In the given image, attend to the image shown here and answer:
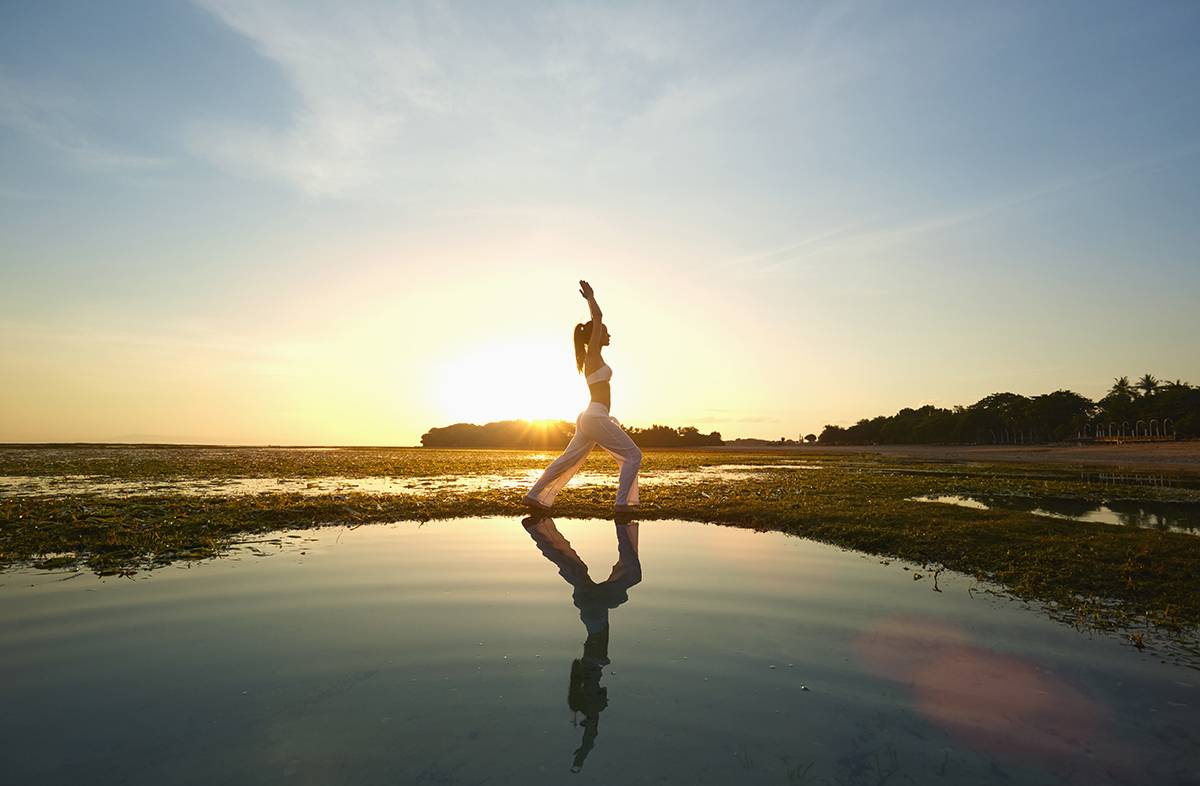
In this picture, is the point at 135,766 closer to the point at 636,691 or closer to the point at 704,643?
the point at 636,691

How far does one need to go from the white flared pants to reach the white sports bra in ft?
1.66

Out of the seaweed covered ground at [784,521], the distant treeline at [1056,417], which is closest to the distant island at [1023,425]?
the distant treeline at [1056,417]

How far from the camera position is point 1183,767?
3639 millimetres

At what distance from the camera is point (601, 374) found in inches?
581

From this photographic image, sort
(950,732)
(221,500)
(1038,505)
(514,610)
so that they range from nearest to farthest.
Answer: (950,732) < (514,610) < (221,500) < (1038,505)

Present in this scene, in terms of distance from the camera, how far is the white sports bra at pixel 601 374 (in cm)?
1473

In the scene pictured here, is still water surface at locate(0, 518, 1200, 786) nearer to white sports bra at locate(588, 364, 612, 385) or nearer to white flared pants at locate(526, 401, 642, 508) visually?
white flared pants at locate(526, 401, 642, 508)

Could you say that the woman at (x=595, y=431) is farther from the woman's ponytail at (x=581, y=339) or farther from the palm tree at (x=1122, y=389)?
the palm tree at (x=1122, y=389)

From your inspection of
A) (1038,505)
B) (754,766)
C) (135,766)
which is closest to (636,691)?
(754,766)

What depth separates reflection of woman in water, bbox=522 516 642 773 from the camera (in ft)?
14.2

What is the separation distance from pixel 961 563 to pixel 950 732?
21.2ft

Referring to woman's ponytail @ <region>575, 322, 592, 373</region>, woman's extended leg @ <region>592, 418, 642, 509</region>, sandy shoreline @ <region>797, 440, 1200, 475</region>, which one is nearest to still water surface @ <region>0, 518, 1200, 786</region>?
woman's extended leg @ <region>592, 418, 642, 509</region>

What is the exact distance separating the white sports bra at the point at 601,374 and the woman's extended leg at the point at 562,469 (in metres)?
0.94

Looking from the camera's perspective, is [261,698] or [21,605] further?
[21,605]
